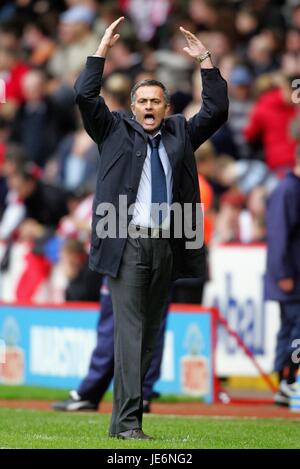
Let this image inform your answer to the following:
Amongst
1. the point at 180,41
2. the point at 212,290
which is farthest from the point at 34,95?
the point at 212,290

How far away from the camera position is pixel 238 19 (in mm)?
20656

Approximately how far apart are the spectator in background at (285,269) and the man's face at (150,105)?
3651mm

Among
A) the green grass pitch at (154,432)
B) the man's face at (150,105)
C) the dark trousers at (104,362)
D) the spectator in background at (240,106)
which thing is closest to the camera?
the green grass pitch at (154,432)

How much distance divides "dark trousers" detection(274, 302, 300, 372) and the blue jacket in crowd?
0.44 ft

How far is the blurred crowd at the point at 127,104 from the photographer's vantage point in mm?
16781

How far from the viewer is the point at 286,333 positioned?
13703mm

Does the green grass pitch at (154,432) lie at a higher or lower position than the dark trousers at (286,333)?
lower

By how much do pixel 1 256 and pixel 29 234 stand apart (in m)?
0.46

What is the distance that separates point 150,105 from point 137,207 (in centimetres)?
70

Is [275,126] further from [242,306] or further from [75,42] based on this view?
[75,42]

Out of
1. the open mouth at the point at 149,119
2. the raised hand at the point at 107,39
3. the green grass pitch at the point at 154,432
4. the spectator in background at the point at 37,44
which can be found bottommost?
the green grass pitch at the point at 154,432

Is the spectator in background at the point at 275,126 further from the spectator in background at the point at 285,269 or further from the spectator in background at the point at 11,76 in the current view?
the spectator in background at the point at 11,76

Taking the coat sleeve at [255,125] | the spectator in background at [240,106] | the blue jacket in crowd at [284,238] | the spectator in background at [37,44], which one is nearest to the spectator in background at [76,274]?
the blue jacket in crowd at [284,238]

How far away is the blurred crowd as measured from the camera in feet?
55.1
